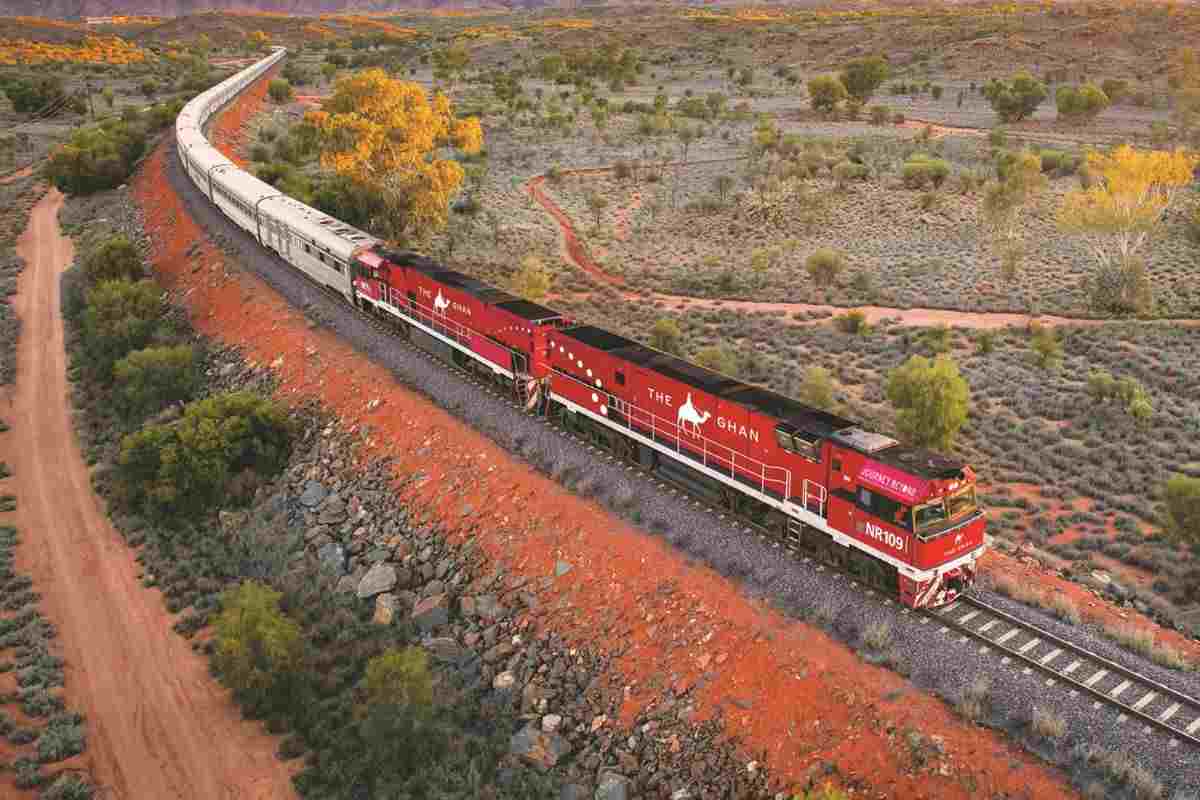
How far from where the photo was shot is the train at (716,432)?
64.7 feet

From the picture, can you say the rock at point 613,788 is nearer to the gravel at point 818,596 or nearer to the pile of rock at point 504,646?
the pile of rock at point 504,646

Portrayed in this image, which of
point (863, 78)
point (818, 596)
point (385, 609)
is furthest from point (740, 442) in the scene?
point (863, 78)

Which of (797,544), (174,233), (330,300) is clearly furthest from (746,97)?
(797,544)

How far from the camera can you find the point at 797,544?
73.4 feet

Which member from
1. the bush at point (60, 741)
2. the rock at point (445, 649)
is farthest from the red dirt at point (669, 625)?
the bush at point (60, 741)

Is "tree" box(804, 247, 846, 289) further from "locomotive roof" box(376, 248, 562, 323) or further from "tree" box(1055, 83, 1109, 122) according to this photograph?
"tree" box(1055, 83, 1109, 122)

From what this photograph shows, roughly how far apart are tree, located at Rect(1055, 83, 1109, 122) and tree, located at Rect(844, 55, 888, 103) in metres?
18.6

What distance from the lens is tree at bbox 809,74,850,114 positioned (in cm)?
9894

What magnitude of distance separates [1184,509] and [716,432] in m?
→ 12.8

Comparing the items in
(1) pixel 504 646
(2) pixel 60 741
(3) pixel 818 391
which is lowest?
(2) pixel 60 741

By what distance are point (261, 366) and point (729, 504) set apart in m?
21.2

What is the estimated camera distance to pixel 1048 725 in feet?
53.4

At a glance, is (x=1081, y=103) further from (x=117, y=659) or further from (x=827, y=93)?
(x=117, y=659)

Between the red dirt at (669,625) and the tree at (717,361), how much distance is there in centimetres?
1103
